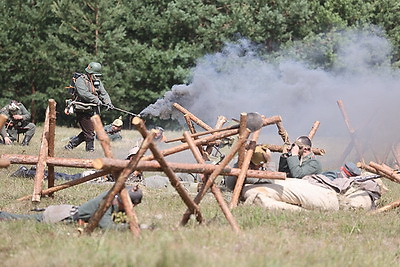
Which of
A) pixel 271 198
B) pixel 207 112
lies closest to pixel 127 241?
pixel 271 198

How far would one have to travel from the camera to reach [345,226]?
25.8 feet

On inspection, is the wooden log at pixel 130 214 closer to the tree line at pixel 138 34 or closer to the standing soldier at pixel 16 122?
the standing soldier at pixel 16 122

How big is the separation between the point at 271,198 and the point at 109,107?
6.66 m

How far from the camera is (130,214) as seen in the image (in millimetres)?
6312

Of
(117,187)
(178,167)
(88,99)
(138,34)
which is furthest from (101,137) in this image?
(138,34)

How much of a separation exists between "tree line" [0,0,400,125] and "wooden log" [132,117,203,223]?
820 inches

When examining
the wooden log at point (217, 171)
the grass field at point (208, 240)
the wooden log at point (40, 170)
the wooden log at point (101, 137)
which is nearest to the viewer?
Answer: the grass field at point (208, 240)

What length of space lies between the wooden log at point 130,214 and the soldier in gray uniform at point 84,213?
0.28 m

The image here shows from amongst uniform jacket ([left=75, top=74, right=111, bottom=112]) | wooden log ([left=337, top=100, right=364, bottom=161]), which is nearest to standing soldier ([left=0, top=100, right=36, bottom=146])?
uniform jacket ([left=75, top=74, right=111, bottom=112])

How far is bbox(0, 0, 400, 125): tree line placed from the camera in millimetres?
27469

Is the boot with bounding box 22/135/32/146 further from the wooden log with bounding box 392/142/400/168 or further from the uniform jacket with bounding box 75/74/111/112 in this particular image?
the wooden log with bounding box 392/142/400/168

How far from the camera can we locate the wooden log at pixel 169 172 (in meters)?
6.07

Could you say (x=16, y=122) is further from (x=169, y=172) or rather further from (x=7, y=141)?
(x=169, y=172)

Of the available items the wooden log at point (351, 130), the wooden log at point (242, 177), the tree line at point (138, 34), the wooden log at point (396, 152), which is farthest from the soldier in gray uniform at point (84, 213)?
the tree line at point (138, 34)
